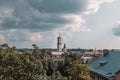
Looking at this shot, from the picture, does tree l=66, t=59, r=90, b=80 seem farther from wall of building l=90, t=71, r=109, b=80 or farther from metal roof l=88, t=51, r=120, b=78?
metal roof l=88, t=51, r=120, b=78

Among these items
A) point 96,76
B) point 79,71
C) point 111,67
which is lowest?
point 96,76

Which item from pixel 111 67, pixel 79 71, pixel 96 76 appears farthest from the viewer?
pixel 96 76

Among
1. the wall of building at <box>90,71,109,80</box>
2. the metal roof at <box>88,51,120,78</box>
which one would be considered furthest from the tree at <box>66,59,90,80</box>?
the metal roof at <box>88,51,120,78</box>

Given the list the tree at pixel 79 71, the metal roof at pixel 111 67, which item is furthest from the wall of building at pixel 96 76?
the tree at pixel 79 71

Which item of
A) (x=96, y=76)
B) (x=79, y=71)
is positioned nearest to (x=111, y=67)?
(x=96, y=76)

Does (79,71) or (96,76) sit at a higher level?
(79,71)

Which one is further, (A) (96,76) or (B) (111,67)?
(A) (96,76)

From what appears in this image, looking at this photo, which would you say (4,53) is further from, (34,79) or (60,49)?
(60,49)

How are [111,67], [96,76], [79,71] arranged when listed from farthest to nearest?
[96,76] < [111,67] < [79,71]

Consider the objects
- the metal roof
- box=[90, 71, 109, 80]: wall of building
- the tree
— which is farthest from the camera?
box=[90, 71, 109, 80]: wall of building

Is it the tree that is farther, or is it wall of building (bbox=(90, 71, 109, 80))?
wall of building (bbox=(90, 71, 109, 80))

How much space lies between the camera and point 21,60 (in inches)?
915

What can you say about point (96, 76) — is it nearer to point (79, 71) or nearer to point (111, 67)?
point (111, 67)

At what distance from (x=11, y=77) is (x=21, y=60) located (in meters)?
1.71
